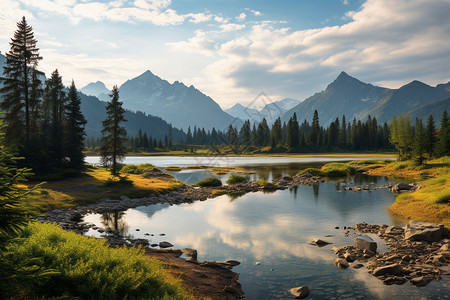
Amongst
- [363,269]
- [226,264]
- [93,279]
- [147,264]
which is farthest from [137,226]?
[363,269]

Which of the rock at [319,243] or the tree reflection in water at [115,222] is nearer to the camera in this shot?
the rock at [319,243]

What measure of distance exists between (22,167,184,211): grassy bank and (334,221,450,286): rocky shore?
30.9 metres

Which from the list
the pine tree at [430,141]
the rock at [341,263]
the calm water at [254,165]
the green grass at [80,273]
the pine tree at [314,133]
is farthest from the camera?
the pine tree at [314,133]

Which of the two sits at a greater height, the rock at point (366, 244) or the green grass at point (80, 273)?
the green grass at point (80, 273)

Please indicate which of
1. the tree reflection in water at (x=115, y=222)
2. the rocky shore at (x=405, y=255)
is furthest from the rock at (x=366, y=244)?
the tree reflection in water at (x=115, y=222)

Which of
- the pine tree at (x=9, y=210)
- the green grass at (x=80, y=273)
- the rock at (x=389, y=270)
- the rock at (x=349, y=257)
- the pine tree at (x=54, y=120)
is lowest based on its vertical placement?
the rock at (x=349, y=257)

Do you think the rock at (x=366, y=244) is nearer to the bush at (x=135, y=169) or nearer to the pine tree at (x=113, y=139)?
the pine tree at (x=113, y=139)

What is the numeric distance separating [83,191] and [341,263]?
121ft

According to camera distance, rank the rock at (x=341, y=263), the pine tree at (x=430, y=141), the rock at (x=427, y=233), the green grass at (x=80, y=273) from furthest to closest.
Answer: the pine tree at (x=430, y=141)
the rock at (x=427, y=233)
the rock at (x=341, y=263)
the green grass at (x=80, y=273)

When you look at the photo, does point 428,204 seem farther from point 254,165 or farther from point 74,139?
point 254,165

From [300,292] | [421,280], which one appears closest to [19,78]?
[300,292]

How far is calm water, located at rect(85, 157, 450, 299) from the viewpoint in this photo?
15125 millimetres

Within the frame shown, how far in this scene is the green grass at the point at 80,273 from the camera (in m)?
9.36

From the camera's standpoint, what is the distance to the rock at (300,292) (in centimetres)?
1416
